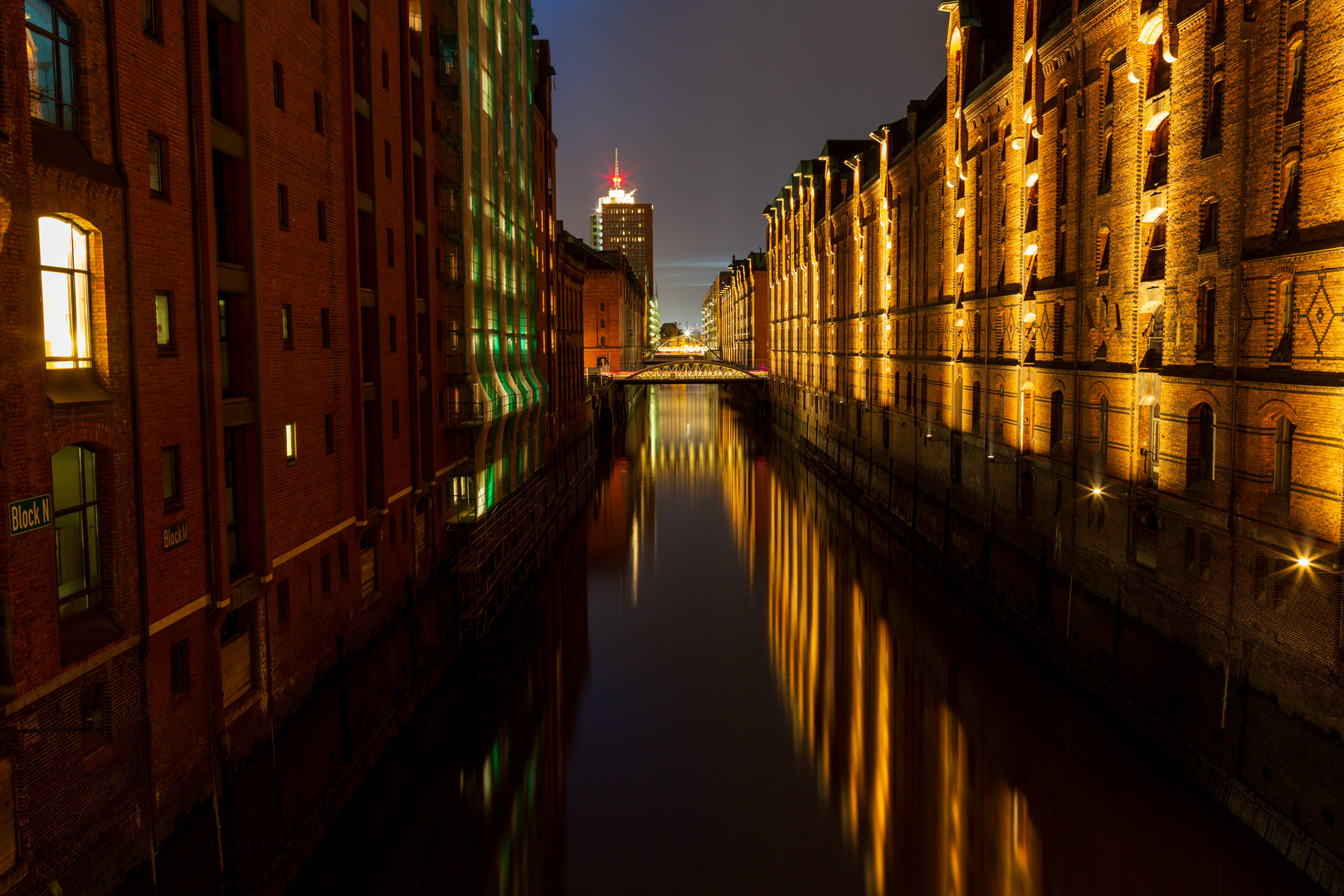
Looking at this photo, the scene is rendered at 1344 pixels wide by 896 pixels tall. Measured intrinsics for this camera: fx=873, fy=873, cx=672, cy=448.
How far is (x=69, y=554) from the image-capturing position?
25.9 ft

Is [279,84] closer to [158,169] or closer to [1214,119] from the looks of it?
[158,169]

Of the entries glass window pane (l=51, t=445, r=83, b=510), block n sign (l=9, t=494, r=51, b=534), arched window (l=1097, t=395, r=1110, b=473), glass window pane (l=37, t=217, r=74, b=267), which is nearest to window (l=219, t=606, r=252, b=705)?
glass window pane (l=51, t=445, r=83, b=510)

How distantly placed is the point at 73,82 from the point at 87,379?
268 centimetres

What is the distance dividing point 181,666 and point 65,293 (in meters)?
4.09

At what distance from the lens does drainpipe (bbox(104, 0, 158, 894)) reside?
827cm

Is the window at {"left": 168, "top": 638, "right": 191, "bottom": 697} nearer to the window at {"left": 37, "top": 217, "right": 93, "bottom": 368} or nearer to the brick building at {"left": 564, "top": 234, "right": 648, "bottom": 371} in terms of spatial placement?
the window at {"left": 37, "top": 217, "right": 93, "bottom": 368}

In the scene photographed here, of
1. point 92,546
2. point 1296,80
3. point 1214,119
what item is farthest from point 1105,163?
point 92,546

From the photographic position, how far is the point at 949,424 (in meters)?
27.4

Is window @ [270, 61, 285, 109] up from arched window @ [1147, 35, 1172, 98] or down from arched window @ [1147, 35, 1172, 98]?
down

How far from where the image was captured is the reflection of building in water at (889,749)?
38.7ft

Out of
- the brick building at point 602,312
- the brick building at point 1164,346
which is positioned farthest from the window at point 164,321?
the brick building at point 602,312

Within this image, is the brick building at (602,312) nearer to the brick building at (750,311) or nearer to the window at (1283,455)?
the brick building at (750,311)

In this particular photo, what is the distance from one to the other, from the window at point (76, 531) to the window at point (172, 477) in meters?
1.20

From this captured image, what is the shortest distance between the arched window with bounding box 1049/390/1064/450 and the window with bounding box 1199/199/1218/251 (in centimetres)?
626
